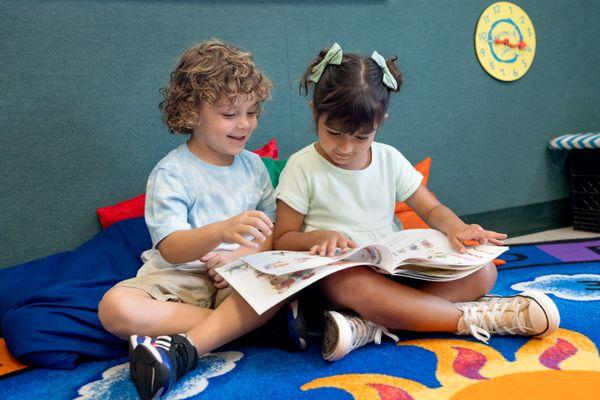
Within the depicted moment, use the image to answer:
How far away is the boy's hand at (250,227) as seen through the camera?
938 millimetres

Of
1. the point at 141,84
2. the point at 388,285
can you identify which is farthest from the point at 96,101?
the point at 388,285

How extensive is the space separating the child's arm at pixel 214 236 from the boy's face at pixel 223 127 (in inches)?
8.9

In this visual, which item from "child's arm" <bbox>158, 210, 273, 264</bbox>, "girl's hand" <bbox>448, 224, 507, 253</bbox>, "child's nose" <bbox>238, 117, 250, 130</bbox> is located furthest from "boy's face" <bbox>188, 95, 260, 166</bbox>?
"girl's hand" <bbox>448, 224, 507, 253</bbox>

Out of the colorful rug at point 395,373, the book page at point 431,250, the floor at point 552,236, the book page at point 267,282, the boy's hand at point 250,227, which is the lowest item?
the floor at point 552,236

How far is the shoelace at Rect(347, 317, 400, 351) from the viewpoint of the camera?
1015 mm

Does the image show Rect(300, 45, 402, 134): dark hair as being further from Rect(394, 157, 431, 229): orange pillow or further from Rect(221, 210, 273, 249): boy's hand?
Rect(394, 157, 431, 229): orange pillow

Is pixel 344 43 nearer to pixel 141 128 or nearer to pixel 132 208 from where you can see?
pixel 141 128

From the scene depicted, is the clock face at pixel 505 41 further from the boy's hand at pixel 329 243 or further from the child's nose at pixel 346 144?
the boy's hand at pixel 329 243

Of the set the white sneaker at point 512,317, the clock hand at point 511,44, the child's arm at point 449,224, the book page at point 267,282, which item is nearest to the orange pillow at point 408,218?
the child's arm at point 449,224

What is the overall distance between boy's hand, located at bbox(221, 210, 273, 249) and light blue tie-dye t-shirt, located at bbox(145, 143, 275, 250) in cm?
17

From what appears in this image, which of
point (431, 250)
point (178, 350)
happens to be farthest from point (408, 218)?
point (178, 350)

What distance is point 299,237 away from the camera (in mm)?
1158

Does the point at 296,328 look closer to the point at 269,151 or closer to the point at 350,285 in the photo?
the point at 350,285

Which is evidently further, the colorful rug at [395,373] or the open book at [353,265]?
the open book at [353,265]
